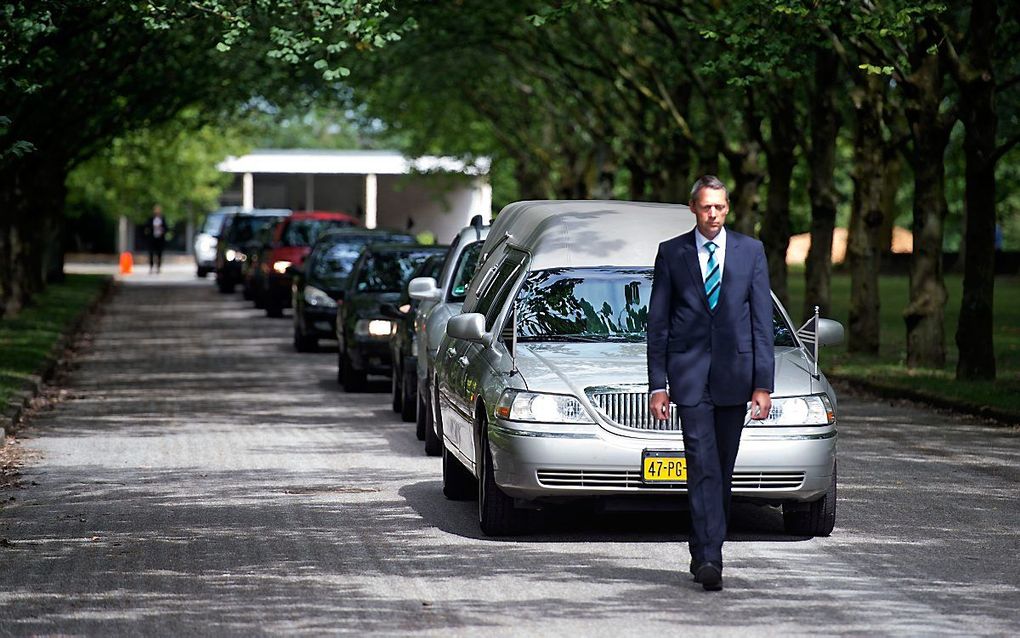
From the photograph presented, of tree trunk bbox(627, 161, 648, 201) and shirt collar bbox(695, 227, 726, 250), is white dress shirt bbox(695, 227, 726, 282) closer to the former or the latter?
shirt collar bbox(695, 227, 726, 250)

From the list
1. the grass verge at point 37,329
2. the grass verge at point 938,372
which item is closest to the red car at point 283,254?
the grass verge at point 37,329

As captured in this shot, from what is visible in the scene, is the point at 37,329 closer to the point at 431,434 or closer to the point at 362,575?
the point at 431,434

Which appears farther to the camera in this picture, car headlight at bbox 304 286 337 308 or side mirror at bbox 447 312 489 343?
car headlight at bbox 304 286 337 308

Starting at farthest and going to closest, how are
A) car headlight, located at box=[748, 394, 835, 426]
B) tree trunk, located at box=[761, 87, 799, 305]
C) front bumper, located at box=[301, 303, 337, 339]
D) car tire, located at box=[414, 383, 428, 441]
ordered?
tree trunk, located at box=[761, 87, 799, 305], front bumper, located at box=[301, 303, 337, 339], car tire, located at box=[414, 383, 428, 441], car headlight, located at box=[748, 394, 835, 426]

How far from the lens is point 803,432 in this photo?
32.2 ft

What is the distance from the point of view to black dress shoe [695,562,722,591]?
8539 mm

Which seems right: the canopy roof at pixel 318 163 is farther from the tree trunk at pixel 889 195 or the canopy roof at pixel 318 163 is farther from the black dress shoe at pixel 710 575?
the black dress shoe at pixel 710 575

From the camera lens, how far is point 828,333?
10.5 m

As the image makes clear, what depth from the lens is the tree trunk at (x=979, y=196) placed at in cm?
1977

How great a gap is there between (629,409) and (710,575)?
1.43 m

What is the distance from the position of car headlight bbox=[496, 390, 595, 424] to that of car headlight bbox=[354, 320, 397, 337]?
1043 cm

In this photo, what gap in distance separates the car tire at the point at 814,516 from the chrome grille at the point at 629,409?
0.99 metres

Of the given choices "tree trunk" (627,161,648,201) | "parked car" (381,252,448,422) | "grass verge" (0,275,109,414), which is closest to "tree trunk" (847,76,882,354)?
"parked car" (381,252,448,422)

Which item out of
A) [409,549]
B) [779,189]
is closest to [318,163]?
[779,189]
